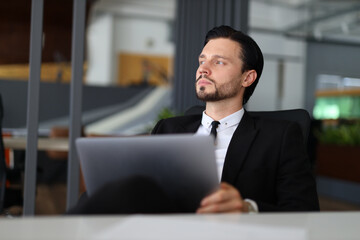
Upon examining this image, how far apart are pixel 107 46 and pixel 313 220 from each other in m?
11.5

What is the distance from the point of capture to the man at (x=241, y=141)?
4.11ft

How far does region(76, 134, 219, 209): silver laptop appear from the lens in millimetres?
983

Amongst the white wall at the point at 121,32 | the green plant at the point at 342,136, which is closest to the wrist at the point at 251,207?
the green plant at the point at 342,136

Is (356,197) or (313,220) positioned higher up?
(313,220)

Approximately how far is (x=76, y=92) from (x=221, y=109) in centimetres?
142

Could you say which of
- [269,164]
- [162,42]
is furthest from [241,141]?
[162,42]

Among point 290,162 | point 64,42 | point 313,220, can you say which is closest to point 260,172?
point 290,162

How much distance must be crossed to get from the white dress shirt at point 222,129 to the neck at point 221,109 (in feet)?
0.09

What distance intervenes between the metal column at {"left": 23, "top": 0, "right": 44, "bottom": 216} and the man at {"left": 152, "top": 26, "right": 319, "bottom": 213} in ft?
4.24

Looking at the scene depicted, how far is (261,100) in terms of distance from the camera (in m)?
10.1

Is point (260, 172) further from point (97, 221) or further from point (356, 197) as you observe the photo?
point (356, 197)

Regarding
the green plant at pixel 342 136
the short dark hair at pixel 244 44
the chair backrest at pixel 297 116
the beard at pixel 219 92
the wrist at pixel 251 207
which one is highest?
the short dark hair at pixel 244 44

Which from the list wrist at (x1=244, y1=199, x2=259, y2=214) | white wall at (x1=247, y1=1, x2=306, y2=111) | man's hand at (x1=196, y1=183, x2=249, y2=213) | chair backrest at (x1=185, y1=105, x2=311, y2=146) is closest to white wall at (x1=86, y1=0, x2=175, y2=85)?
white wall at (x1=247, y1=1, x2=306, y2=111)

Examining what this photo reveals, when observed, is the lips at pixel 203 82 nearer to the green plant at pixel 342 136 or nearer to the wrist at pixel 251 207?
the wrist at pixel 251 207
